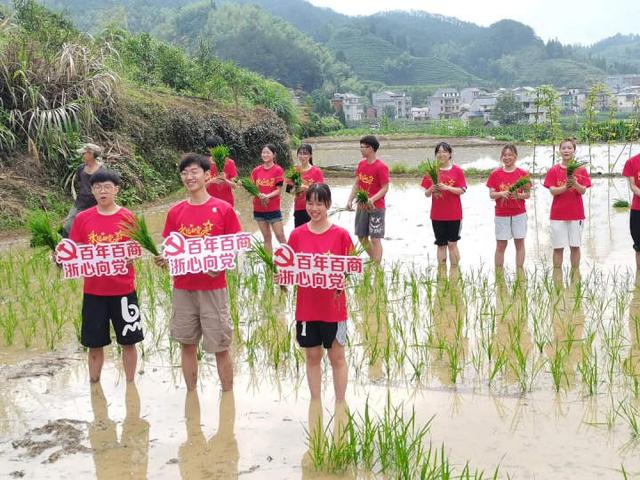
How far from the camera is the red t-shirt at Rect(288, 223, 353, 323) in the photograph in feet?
13.9

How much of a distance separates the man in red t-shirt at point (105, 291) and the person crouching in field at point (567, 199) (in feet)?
15.1

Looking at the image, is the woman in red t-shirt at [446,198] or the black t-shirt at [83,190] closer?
the black t-shirt at [83,190]

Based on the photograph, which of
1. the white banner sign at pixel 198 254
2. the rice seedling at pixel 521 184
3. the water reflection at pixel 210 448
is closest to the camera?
the water reflection at pixel 210 448

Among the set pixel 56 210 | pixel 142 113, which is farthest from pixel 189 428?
pixel 142 113

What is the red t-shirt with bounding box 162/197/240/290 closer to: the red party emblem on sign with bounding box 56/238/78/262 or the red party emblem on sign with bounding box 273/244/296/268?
the red party emblem on sign with bounding box 273/244/296/268

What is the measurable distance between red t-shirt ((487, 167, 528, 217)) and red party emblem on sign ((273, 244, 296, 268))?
384 cm

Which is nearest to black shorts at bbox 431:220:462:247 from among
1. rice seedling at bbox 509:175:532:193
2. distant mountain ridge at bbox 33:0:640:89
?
rice seedling at bbox 509:175:532:193

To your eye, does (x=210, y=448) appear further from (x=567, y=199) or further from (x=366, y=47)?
(x=366, y=47)

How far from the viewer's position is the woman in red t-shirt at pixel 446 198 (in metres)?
7.70

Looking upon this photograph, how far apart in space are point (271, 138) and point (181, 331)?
15.4 meters

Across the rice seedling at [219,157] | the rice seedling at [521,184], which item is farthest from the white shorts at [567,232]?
the rice seedling at [219,157]

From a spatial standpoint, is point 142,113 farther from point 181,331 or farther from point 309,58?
point 309,58

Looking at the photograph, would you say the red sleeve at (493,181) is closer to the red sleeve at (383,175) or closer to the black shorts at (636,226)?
the red sleeve at (383,175)

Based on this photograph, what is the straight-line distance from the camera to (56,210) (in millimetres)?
12344
